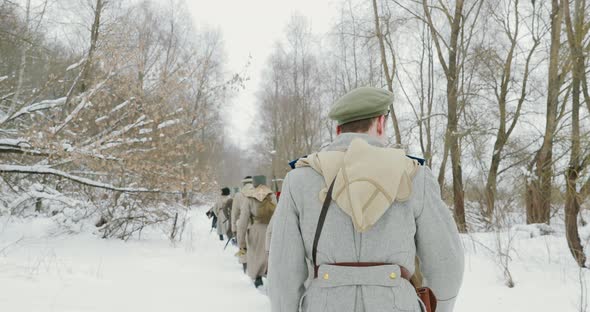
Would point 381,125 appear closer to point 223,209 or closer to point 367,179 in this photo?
point 367,179

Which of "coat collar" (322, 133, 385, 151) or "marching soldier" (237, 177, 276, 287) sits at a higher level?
"coat collar" (322, 133, 385, 151)

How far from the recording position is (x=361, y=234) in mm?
1550

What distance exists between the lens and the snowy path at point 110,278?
4895mm

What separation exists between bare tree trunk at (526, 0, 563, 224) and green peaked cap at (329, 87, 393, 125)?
698 centimetres

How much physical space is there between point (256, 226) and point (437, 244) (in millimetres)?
5200

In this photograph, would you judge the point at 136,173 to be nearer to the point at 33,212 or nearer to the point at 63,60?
the point at 63,60

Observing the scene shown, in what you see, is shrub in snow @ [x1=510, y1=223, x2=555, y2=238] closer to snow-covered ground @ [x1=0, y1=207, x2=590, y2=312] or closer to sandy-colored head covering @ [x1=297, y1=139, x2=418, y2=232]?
snow-covered ground @ [x1=0, y1=207, x2=590, y2=312]

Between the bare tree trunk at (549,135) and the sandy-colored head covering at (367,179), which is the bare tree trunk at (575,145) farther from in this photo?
the sandy-colored head covering at (367,179)

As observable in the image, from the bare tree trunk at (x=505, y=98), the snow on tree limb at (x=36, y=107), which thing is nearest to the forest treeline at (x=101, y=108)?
the snow on tree limb at (x=36, y=107)

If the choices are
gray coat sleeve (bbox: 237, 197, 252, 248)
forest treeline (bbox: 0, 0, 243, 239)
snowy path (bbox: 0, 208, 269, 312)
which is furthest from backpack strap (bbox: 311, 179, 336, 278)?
forest treeline (bbox: 0, 0, 243, 239)

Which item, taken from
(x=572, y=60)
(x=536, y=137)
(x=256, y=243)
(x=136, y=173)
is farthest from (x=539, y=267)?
(x=136, y=173)

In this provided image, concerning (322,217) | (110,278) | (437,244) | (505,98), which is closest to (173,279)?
(110,278)

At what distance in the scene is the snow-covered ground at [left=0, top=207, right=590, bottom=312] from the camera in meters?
5.03

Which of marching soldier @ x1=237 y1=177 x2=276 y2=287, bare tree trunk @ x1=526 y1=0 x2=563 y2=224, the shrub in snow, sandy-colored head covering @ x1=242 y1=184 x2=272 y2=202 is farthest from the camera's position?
the shrub in snow
